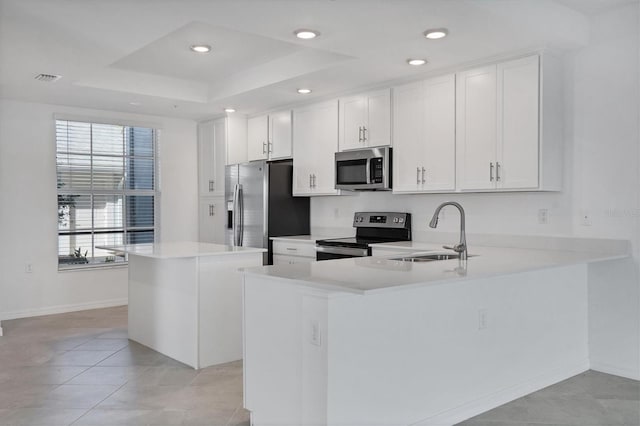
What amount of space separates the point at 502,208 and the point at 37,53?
372 centimetres

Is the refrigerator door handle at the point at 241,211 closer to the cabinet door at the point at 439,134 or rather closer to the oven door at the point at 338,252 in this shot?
the oven door at the point at 338,252

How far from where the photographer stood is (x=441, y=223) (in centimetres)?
470

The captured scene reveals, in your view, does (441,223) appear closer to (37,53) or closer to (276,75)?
(276,75)

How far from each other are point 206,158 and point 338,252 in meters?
2.75

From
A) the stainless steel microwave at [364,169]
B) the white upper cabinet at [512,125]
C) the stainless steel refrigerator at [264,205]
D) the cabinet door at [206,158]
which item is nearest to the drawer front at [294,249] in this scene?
the stainless steel refrigerator at [264,205]

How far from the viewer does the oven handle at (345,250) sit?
462 cm

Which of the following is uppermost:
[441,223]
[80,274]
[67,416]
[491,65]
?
[491,65]

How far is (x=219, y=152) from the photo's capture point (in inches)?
257

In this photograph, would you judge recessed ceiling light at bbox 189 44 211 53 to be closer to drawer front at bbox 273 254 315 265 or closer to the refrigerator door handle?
the refrigerator door handle

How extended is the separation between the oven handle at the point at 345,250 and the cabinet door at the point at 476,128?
39.7 inches

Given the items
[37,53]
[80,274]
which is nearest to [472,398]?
[37,53]

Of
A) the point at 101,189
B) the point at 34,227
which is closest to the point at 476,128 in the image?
the point at 101,189

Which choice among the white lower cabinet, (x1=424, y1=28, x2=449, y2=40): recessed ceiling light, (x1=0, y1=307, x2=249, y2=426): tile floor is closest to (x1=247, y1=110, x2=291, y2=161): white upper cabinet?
the white lower cabinet

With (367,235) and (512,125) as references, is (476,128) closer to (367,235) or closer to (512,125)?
(512,125)
